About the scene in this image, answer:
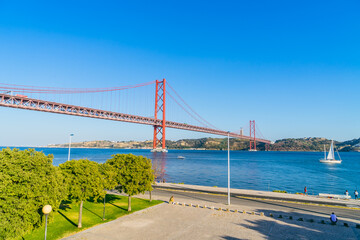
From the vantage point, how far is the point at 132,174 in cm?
2250

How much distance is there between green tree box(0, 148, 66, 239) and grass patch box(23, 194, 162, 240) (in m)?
2.23

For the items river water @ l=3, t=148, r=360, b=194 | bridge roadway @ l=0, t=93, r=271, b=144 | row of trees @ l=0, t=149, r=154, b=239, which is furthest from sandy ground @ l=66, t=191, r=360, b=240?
bridge roadway @ l=0, t=93, r=271, b=144

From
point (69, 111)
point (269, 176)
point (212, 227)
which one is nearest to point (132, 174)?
point (212, 227)

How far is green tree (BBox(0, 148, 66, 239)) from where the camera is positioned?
10727mm

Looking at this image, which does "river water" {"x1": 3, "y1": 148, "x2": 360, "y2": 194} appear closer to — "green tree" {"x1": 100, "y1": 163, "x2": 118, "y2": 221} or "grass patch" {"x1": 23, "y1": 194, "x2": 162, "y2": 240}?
"grass patch" {"x1": 23, "y1": 194, "x2": 162, "y2": 240}

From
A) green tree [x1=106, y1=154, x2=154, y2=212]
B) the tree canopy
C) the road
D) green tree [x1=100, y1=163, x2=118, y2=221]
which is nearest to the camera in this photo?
the tree canopy

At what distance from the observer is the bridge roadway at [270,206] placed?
21.2 meters

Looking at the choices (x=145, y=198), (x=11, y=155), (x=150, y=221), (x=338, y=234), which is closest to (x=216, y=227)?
(x=150, y=221)

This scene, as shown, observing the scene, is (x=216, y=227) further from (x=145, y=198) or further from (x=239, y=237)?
(x=145, y=198)

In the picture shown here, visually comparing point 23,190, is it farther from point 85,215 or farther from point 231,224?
point 231,224

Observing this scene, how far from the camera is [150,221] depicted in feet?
62.9

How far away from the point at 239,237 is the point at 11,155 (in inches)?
588

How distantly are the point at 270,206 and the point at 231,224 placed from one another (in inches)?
326

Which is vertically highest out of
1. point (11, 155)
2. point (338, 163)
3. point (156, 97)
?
point (156, 97)
